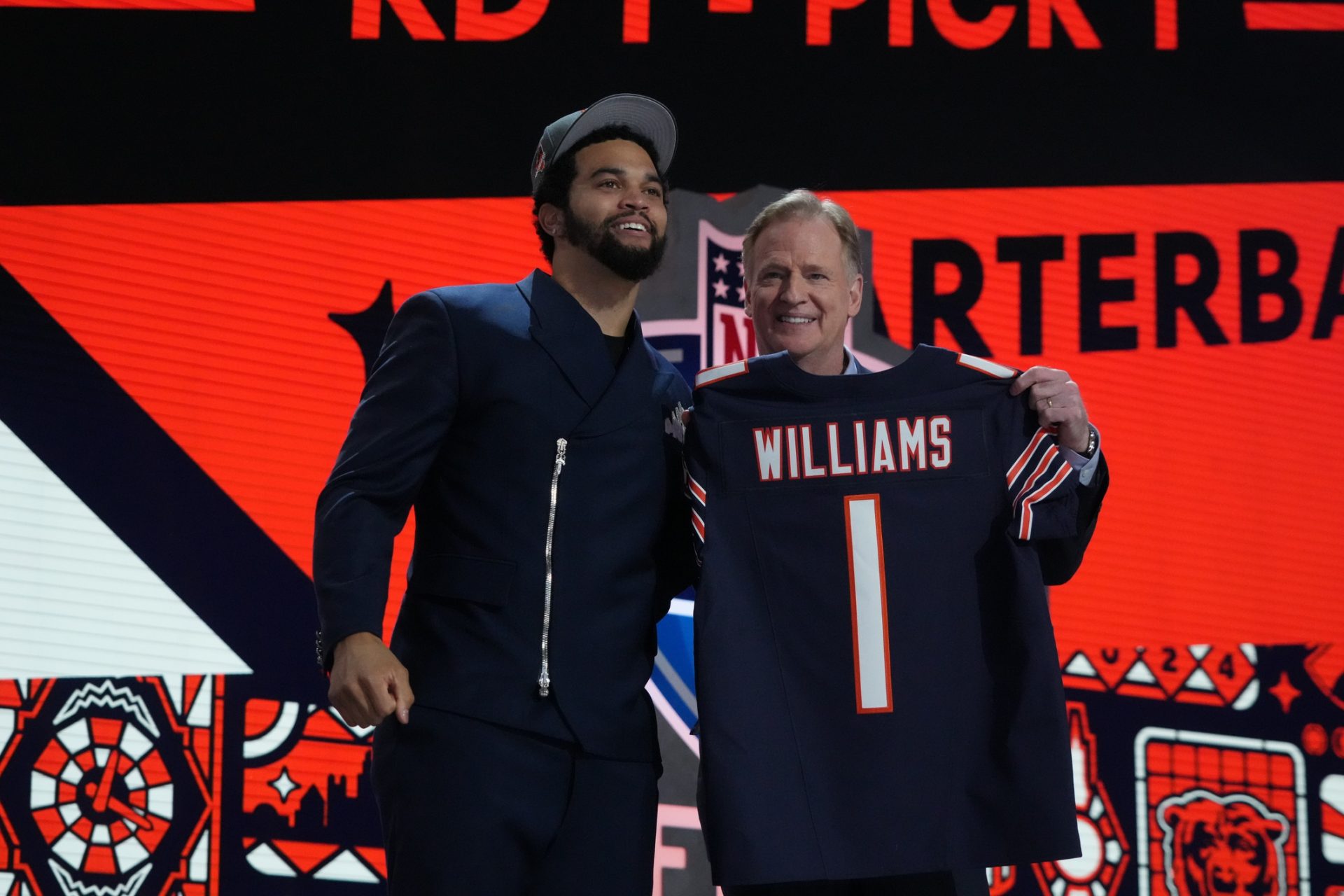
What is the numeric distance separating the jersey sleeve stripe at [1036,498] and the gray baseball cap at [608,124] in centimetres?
72

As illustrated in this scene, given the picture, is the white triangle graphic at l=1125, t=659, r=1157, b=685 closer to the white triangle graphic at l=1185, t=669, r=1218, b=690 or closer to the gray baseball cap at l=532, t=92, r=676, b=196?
the white triangle graphic at l=1185, t=669, r=1218, b=690

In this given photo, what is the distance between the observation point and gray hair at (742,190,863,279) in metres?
1.95

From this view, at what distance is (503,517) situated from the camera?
5.20ft

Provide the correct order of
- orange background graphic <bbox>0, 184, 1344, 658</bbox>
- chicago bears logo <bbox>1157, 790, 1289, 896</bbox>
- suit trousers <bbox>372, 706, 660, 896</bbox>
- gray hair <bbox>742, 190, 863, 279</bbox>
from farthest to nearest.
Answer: orange background graphic <bbox>0, 184, 1344, 658</bbox> → chicago bears logo <bbox>1157, 790, 1289, 896</bbox> → gray hair <bbox>742, 190, 863, 279</bbox> → suit trousers <bbox>372, 706, 660, 896</bbox>

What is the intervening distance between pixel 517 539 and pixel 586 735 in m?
0.26

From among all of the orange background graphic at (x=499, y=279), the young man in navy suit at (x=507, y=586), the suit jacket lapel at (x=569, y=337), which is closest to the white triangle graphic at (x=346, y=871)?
the orange background graphic at (x=499, y=279)

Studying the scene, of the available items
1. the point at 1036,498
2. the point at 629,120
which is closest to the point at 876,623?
the point at 1036,498

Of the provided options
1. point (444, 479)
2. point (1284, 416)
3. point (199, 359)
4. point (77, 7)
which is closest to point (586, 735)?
point (444, 479)

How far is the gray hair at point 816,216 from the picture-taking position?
195 cm

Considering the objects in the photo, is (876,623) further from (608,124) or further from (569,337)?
(608,124)

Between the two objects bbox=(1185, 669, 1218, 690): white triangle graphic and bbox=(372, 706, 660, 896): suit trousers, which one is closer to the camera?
bbox=(372, 706, 660, 896): suit trousers

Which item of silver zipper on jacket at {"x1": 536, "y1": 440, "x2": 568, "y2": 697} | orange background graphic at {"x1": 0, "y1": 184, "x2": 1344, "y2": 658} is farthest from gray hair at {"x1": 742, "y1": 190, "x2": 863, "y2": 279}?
orange background graphic at {"x1": 0, "y1": 184, "x2": 1344, "y2": 658}

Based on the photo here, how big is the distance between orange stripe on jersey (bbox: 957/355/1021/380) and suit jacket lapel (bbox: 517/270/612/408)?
0.52 metres

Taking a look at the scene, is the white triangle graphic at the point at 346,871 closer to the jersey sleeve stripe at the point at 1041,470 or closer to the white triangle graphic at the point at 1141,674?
the white triangle graphic at the point at 1141,674
